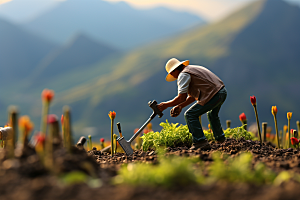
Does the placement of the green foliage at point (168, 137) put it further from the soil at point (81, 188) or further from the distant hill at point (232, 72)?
the distant hill at point (232, 72)

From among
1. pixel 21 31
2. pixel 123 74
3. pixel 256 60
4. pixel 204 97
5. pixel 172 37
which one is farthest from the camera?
pixel 21 31

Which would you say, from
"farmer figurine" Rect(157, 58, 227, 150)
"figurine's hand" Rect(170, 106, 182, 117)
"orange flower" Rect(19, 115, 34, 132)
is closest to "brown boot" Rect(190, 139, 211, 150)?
"farmer figurine" Rect(157, 58, 227, 150)

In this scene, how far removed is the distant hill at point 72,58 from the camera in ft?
400

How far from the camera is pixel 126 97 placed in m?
85.6

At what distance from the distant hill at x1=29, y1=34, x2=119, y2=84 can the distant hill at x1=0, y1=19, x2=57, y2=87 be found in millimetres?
5630

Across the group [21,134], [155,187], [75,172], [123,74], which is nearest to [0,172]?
[21,134]

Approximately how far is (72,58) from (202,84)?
132781mm

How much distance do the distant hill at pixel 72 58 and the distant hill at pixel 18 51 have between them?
563 centimetres

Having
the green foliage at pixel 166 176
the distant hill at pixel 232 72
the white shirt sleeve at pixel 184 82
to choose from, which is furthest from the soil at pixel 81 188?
the distant hill at pixel 232 72

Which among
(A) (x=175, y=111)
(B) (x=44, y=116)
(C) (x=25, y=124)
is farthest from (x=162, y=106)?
(C) (x=25, y=124)

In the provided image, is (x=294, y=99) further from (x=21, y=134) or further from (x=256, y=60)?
(x=21, y=134)

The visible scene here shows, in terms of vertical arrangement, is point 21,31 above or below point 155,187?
above

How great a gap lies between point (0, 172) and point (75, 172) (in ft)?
2.42

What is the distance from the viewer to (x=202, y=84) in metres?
5.16
